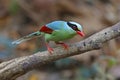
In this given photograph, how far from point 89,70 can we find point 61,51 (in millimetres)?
2206

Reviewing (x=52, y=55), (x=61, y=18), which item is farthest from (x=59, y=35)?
(x=61, y=18)

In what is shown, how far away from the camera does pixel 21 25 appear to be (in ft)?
19.2

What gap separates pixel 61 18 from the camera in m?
5.80

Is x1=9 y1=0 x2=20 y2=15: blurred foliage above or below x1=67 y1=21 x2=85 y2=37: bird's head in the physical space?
above

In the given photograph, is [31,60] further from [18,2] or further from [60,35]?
[18,2]

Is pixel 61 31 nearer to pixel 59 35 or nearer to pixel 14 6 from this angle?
pixel 59 35

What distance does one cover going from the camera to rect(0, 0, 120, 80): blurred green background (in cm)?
493

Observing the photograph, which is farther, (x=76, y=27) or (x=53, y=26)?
(x=53, y=26)

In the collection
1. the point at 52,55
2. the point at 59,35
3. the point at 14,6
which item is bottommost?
the point at 52,55

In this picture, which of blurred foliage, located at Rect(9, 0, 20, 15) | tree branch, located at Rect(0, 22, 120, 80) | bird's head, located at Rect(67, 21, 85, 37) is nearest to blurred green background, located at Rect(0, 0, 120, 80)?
blurred foliage, located at Rect(9, 0, 20, 15)

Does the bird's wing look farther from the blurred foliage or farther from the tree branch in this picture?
the blurred foliage

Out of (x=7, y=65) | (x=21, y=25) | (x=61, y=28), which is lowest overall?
(x=7, y=65)

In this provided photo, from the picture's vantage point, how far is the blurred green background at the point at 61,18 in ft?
16.2

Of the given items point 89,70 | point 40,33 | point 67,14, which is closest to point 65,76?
point 89,70
